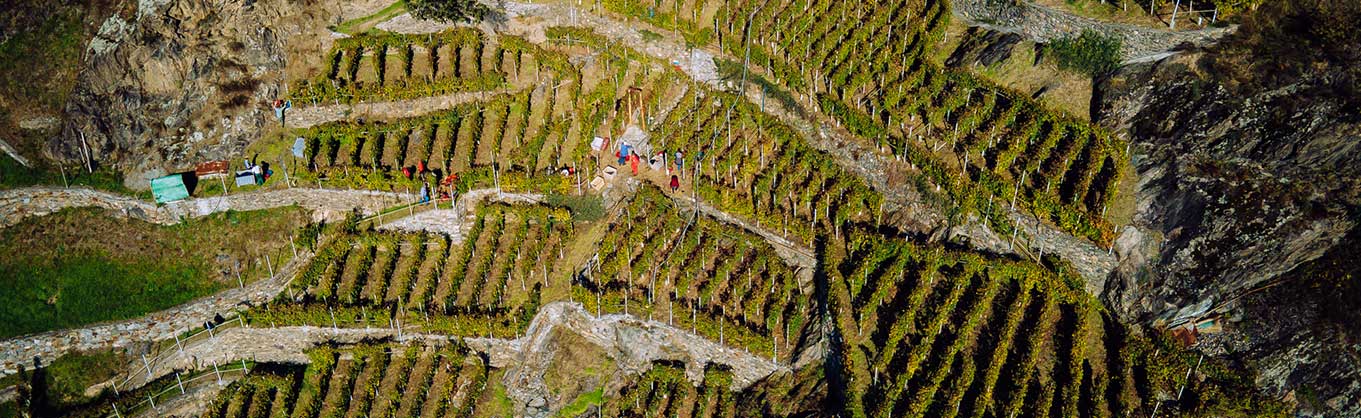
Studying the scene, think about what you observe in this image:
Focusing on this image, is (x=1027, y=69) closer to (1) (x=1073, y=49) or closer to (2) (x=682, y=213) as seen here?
(1) (x=1073, y=49)

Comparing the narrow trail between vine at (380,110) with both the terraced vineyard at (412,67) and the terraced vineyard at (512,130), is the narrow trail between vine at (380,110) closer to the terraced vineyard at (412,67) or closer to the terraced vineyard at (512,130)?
the terraced vineyard at (412,67)

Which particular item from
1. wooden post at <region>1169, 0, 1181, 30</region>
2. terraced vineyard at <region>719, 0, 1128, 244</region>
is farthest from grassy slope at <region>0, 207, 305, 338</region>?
wooden post at <region>1169, 0, 1181, 30</region>

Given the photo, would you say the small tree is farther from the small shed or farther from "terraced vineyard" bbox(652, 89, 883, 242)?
the small shed

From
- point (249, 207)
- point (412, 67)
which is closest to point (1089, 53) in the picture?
point (412, 67)

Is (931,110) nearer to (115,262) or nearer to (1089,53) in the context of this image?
(1089,53)

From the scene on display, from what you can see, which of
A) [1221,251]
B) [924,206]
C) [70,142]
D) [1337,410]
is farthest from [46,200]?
[1337,410]

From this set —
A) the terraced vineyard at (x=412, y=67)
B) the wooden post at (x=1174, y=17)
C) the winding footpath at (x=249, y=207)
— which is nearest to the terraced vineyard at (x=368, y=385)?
the winding footpath at (x=249, y=207)
